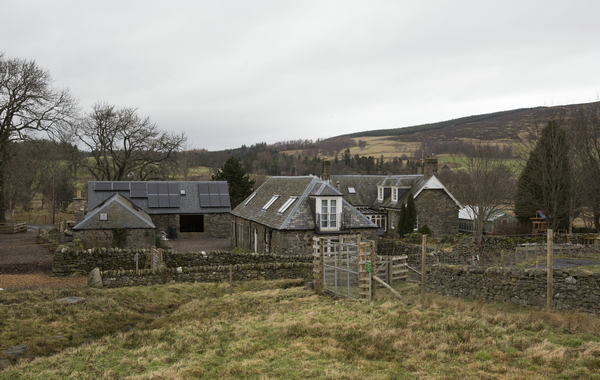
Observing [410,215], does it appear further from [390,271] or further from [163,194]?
[163,194]

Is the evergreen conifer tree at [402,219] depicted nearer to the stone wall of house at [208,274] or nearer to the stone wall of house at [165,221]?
the stone wall of house at [208,274]

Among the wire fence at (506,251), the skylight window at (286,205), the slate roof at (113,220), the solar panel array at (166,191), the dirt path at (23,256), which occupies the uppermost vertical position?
the solar panel array at (166,191)

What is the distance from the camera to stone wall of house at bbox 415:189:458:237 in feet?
126

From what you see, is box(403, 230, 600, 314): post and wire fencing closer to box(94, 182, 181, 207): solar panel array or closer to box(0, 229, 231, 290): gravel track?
box(0, 229, 231, 290): gravel track

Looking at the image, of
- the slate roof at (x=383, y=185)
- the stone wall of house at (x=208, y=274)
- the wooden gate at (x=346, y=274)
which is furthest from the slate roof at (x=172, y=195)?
the wooden gate at (x=346, y=274)

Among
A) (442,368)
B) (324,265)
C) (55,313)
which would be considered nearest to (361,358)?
(442,368)

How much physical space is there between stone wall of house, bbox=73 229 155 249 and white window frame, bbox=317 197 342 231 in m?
10.9

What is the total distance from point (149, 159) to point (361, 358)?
46141 mm

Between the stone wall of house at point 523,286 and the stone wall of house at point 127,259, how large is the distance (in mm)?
7656

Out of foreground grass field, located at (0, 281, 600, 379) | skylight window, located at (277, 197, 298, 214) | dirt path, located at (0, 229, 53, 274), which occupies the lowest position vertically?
dirt path, located at (0, 229, 53, 274)

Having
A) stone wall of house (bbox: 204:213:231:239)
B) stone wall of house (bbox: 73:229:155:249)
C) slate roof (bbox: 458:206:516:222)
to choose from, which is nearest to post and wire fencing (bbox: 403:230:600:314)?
stone wall of house (bbox: 73:229:155:249)

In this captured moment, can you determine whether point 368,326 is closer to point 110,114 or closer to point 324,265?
point 324,265

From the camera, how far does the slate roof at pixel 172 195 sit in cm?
3512

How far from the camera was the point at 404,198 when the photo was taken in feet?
128
